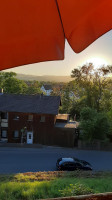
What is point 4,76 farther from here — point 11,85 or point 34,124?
point 34,124

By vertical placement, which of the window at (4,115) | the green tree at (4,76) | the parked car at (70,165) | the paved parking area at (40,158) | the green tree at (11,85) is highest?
the green tree at (4,76)

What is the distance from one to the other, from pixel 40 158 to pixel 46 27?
20090 millimetres

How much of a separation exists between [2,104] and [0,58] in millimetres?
26950

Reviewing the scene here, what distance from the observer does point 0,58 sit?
1421mm

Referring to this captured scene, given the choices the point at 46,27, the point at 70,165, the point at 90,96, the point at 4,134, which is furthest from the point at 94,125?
the point at 46,27

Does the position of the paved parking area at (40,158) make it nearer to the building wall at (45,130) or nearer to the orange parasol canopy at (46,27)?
the building wall at (45,130)

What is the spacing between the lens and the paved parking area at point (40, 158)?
17.4 metres

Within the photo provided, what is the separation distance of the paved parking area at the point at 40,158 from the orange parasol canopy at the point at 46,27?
52.7 feet

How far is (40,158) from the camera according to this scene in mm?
20406

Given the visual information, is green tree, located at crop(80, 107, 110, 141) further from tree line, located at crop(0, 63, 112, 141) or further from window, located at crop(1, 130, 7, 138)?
window, located at crop(1, 130, 7, 138)

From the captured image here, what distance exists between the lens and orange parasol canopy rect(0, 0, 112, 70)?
1.28 metres

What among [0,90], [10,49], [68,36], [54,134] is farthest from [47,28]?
[0,90]

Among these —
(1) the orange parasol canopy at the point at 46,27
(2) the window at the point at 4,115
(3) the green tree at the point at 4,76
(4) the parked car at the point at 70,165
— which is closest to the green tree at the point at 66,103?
(3) the green tree at the point at 4,76

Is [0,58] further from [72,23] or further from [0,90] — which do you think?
[0,90]
